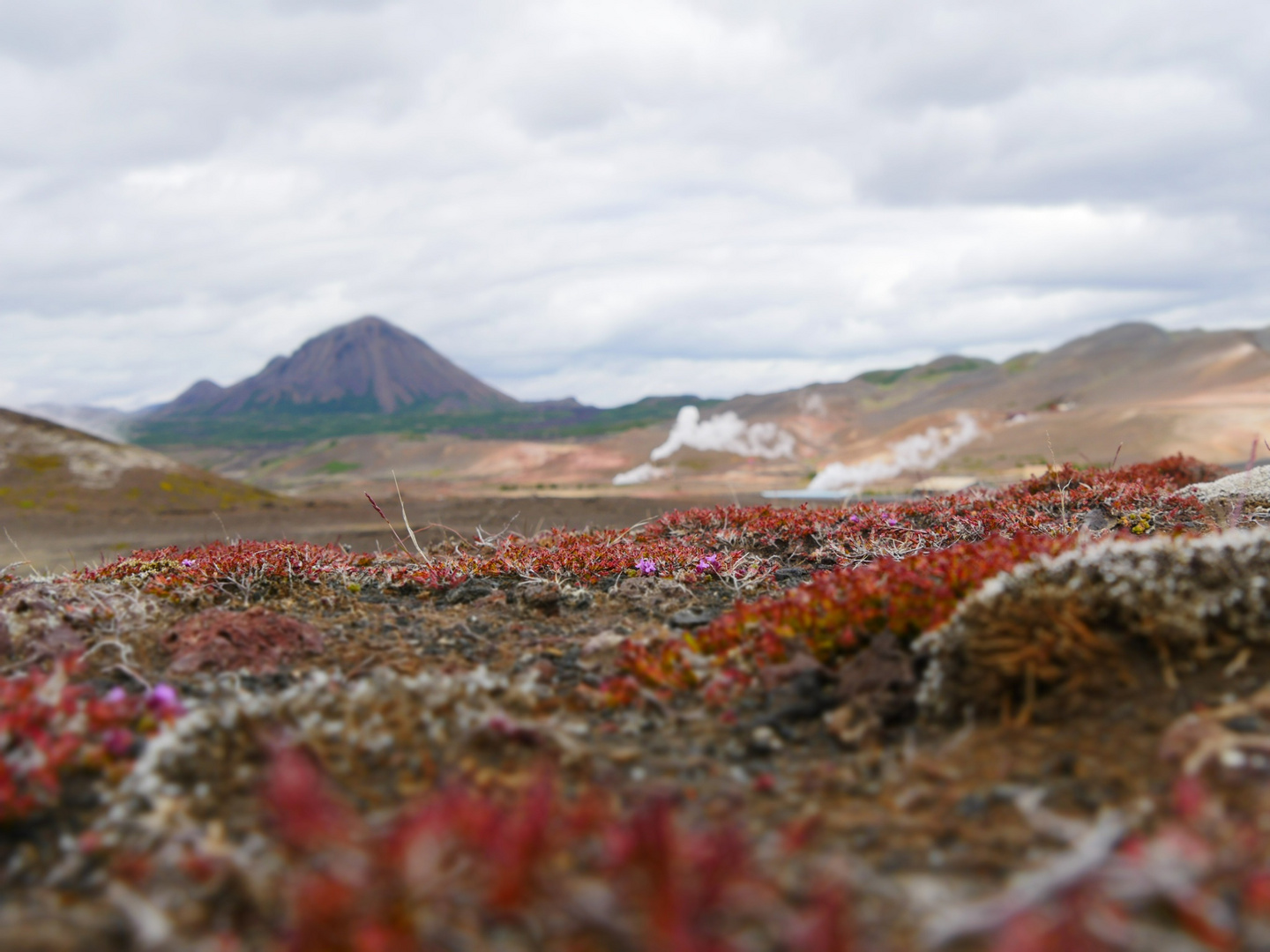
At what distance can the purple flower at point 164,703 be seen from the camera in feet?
11.6

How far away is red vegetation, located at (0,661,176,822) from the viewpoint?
300 centimetres

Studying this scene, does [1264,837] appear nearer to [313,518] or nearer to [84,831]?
[84,831]

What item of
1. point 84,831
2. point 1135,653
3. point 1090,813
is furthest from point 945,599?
point 84,831

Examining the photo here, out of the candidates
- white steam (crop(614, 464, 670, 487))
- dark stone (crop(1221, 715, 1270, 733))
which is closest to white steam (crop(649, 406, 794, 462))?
white steam (crop(614, 464, 670, 487))

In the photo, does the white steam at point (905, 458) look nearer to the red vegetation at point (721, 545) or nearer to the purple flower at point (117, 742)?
the red vegetation at point (721, 545)

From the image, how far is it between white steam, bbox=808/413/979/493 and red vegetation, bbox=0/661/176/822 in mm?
58637

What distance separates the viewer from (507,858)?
7.09 feet

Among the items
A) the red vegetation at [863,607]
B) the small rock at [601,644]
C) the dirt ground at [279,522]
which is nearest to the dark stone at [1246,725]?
the red vegetation at [863,607]

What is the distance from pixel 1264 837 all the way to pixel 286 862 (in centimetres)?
268

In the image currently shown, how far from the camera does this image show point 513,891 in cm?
214

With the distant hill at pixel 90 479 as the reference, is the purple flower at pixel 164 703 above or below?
below

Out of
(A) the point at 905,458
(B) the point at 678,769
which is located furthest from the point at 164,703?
(A) the point at 905,458

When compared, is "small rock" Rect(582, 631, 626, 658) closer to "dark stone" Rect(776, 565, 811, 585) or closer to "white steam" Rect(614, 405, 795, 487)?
"dark stone" Rect(776, 565, 811, 585)

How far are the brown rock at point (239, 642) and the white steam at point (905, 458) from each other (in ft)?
187
